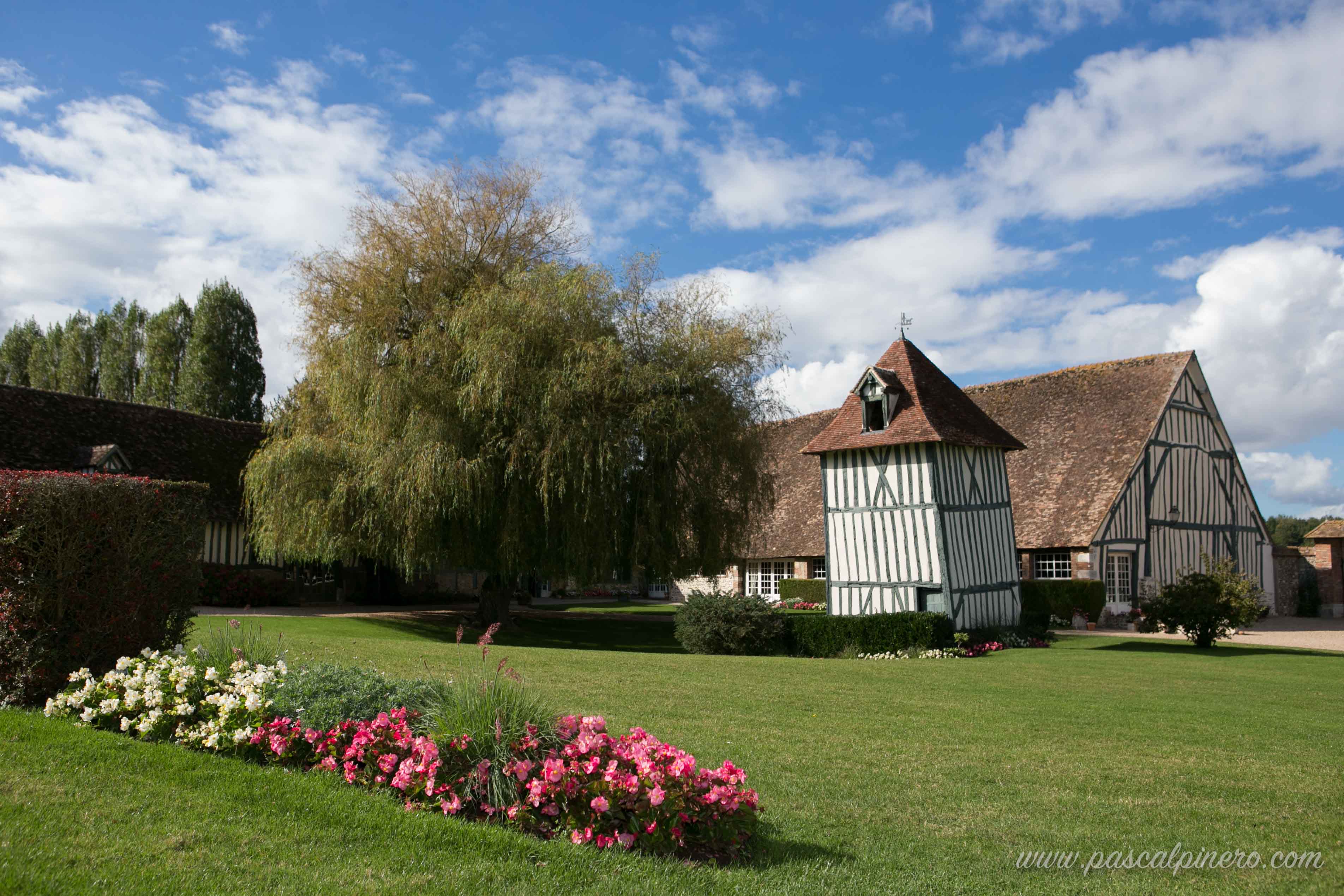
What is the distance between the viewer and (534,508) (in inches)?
646

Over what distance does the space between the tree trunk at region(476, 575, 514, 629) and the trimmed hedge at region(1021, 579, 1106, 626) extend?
1185 cm

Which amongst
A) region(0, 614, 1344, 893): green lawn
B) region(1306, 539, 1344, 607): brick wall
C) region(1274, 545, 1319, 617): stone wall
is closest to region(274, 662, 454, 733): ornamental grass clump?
region(0, 614, 1344, 893): green lawn

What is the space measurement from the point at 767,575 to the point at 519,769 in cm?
2501

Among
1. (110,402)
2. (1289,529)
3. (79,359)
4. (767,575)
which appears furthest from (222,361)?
(1289,529)

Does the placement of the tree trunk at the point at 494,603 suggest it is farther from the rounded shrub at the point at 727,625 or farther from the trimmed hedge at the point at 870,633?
the trimmed hedge at the point at 870,633

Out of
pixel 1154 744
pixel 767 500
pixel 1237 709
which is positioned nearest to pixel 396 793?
pixel 1154 744

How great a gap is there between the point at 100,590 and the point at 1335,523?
3242cm

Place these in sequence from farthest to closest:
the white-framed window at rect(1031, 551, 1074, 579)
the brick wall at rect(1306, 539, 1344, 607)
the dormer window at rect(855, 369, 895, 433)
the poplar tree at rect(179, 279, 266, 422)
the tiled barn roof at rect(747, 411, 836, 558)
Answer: the poplar tree at rect(179, 279, 266, 422) → the brick wall at rect(1306, 539, 1344, 607) → the tiled barn roof at rect(747, 411, 836, 558) → the white-framed window at rect(1031, 551, 1074, 579) → the dormer window at rect(855, 369, 895, 433)

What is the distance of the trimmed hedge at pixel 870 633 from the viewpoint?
16641 millimetres

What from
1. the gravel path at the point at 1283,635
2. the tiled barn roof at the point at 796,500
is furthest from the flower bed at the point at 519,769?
the tiled barn roof at the point at 796,500

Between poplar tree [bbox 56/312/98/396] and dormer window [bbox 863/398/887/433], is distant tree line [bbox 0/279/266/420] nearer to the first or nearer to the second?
poplar tree [bbox 56/312/98/396]

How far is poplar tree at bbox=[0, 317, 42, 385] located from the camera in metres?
38.5

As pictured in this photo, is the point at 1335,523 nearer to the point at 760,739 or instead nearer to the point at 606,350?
the point at 606,350

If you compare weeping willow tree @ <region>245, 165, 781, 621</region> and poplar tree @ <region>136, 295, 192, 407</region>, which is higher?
poplar tree @ <region>136, 295, 192, 407</region>
